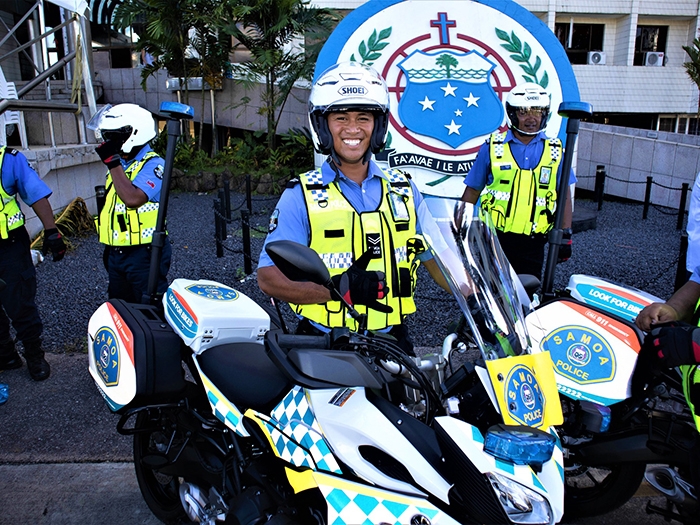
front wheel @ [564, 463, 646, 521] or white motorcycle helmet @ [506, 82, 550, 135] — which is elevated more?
white motorcycle helmet @ [506, 82, 550, 135]

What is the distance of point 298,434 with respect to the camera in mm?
1928

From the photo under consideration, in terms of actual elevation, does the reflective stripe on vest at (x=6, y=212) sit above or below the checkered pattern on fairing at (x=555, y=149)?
below

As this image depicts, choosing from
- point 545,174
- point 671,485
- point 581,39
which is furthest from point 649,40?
point 671,485

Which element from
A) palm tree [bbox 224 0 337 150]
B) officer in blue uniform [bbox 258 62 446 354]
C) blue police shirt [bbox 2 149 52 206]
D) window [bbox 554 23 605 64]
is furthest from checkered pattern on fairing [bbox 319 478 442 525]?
window [bbox 554 23 605 64]

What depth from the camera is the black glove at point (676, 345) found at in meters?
2.08

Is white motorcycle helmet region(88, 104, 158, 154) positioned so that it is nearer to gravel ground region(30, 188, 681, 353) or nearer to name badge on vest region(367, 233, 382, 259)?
gravel ground region(30, 188, 681, 353)

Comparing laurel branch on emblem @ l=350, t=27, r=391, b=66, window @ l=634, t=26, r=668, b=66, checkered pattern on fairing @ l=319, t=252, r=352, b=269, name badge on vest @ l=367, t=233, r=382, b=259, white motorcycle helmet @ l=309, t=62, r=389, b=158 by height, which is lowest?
checkered pattern on fairing @ l=319, t=252, r=352, b=269

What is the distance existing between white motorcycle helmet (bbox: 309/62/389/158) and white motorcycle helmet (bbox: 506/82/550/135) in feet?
6.95

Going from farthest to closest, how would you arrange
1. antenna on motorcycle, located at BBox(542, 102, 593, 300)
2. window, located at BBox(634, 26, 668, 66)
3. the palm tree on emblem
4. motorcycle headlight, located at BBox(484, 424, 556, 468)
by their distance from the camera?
1. window, located at BBox(634, 26, 668, 66)
2. the palm tree on emblem
3. antenna on motorcycle, located at BBox(542, 102, 593, 300)
4. motorcycle headlight, located at BBox(484, 424, 556, 468)

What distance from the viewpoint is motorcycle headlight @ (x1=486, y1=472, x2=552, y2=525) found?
1.48m

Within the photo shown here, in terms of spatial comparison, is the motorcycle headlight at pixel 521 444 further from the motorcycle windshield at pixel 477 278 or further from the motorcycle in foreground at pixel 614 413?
the motorcycle in foreground at pixel 614 413

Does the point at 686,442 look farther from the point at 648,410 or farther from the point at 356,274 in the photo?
the point at 356,274

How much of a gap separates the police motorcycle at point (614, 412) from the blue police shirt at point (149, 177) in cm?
258

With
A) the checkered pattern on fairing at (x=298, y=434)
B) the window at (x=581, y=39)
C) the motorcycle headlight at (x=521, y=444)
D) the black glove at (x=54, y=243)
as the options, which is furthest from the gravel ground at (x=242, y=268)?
the window at (x=581, y=39)
